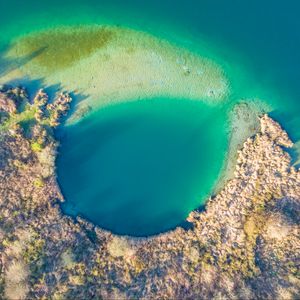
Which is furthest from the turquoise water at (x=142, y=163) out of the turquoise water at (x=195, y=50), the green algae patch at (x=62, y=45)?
the green algae patch at (x=62, y=45)

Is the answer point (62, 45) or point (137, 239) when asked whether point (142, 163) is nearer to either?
point (137, 239)

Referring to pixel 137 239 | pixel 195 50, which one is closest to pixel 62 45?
pixel 195 50

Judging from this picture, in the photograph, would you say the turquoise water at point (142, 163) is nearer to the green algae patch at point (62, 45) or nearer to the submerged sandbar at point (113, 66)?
the submerged sandbar at point (113, 66)

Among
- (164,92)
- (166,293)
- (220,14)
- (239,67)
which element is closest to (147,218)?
(166,293)

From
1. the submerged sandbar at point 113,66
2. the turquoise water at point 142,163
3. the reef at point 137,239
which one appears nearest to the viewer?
the reef at point 137,239

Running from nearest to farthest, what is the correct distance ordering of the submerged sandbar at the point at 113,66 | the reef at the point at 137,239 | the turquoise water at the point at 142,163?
the reef at the point at 137,239
the turquoise water at the point at 142,163
the submerged sandbar at the point at 113,66
